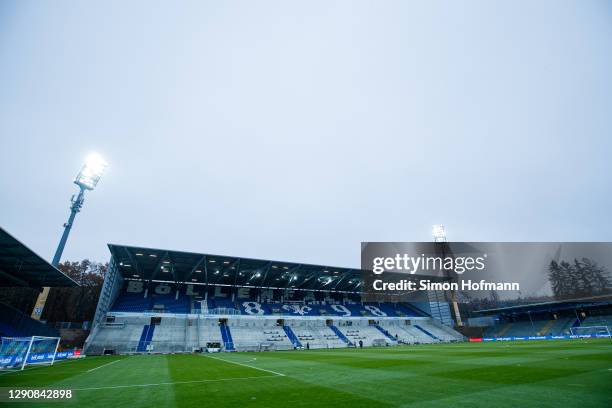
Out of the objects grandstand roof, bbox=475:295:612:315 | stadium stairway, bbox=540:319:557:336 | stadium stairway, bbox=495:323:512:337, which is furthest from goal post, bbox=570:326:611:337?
stadium stairway, bbox=495:323:512:337

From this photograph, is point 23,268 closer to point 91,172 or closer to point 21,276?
point 21,276

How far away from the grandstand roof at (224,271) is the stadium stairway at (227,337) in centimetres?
787

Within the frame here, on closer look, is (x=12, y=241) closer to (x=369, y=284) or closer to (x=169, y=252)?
(x=169, y=252)

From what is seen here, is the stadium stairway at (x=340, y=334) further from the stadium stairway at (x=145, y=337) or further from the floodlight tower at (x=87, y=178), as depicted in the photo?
the floodlight tower at (x=87, y=178)

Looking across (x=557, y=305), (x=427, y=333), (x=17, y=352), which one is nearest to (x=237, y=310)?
(x=17, y=352)

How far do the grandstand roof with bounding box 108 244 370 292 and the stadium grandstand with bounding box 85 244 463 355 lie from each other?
14 centimetres

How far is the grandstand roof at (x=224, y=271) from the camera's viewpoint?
36.6 meters

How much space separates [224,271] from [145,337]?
12840 millimetres

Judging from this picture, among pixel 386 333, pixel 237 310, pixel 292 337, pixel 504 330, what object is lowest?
pixel 292 337

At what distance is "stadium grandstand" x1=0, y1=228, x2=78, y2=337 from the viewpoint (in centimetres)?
1945

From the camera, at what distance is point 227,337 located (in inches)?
1543

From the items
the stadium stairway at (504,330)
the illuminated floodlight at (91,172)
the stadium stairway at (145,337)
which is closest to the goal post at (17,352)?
the stadium stairway at (145,337)

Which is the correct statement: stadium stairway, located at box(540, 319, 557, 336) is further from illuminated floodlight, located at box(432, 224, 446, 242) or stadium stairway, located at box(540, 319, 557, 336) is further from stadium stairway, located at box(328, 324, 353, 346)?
stadium stairway, located at box(328, 324, 353, 346)

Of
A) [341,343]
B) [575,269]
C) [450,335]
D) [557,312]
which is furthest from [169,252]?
[575,269]
